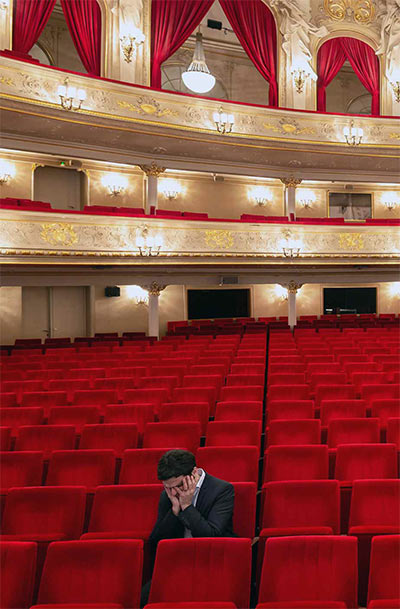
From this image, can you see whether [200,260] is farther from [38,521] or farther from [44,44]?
[38,521]

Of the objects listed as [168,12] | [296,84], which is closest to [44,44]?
[168,12]

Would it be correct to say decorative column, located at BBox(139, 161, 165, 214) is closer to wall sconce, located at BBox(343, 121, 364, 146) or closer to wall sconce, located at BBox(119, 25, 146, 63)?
wall sconce, located at BBox(119, 25, 146, 63)

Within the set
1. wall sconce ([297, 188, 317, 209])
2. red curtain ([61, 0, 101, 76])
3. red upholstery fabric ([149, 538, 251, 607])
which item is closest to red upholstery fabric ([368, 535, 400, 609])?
red upholstery fabric ([149, 538, 251, 607])

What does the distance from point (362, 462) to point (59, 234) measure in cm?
954

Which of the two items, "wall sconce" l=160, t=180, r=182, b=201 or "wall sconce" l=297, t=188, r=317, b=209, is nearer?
"wall sconce" l=160, t=180, r=182, b=201

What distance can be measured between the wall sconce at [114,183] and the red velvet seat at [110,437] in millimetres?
12257

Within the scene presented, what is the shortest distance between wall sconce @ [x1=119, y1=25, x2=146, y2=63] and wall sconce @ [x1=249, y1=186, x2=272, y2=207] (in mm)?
6534

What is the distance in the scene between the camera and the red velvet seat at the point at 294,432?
362 centimetres

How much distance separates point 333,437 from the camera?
3.62 m

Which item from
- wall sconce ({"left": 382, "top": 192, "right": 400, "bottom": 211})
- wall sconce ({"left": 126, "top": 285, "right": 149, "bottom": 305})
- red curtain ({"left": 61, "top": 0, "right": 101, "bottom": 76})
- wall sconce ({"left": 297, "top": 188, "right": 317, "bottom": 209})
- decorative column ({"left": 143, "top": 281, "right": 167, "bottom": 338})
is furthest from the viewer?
wall sconce ({"left": 382, "top": 192, "right": 400, "bottom": 211})

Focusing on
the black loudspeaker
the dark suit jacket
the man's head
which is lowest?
the dark suit jacket

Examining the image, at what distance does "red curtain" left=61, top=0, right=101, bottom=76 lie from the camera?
38.1 ft

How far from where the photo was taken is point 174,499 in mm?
2145

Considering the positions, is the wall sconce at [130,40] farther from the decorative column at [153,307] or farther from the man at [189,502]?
the man at [189,502]
